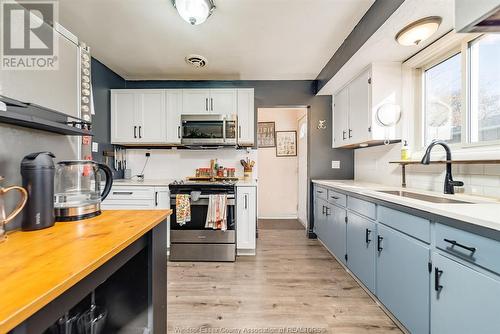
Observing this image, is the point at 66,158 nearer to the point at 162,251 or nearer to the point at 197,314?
the point at 162,251

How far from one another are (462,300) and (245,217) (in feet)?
6.60

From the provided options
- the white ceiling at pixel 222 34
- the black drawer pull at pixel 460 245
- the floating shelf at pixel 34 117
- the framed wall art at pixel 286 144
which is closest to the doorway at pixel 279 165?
the framed wall art at pixel 286 144

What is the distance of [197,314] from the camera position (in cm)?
174

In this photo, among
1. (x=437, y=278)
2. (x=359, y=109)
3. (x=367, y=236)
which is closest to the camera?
(x=437, y=278)

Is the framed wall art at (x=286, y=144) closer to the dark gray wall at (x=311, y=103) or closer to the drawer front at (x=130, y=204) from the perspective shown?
the dark gray wall at (x=311, y=103)

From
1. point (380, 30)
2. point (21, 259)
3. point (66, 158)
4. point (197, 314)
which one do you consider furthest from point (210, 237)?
point (380, 30)

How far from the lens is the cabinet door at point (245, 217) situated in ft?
9.11

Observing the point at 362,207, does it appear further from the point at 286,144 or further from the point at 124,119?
Answer: the point at 124,119

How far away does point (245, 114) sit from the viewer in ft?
10.5

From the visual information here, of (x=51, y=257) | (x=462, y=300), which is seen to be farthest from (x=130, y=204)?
(x=462, y=300)

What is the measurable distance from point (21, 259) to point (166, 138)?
2.76 m

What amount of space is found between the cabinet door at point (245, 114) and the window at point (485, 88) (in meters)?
2.21

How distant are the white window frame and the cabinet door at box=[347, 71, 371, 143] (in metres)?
0.40

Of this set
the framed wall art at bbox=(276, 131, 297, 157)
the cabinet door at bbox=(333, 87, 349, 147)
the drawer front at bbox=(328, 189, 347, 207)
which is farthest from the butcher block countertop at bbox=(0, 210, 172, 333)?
the framed wall art at bbox=(276, 131, 297, 157)
